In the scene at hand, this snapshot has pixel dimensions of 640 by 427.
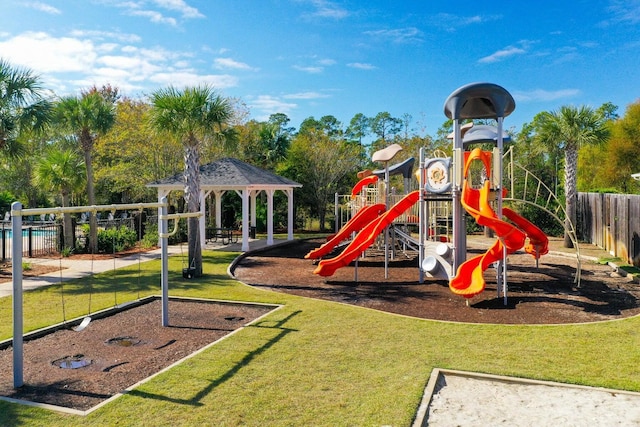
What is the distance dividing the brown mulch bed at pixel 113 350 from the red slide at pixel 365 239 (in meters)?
3.14

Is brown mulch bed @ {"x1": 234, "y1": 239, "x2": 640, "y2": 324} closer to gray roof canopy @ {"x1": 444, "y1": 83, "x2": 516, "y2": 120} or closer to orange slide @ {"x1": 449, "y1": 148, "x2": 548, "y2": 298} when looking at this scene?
orange slide @ {"x1": 449, "y1": 148, "x2": 548, "y2": 298}

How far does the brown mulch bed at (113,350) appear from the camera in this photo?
5816 millimetres

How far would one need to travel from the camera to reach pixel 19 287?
19.4 feet

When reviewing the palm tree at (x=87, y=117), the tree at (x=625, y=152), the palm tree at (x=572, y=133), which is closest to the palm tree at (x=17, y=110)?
the palm tree at (x=87, y=117)

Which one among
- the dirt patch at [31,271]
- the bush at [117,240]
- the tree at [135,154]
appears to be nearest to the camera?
the dirt patch at [31,271]

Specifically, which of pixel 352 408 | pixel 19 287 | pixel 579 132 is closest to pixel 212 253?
pixel 19 287

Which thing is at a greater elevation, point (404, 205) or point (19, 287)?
point (404, 205)

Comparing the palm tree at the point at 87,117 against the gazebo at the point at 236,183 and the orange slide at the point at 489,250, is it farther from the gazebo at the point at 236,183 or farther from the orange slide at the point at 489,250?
the orange slide at the point at 489,250

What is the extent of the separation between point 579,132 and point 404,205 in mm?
12116

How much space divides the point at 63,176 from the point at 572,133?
21079 millimetres

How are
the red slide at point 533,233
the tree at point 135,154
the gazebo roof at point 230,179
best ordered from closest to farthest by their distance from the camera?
the red slide at point 533,233 → the gazebo roof at point 230,179 → the tree at point 135,154

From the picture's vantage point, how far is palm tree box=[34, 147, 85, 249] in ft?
62.4

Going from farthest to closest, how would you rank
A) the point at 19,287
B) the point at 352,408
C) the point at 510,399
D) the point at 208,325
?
the point at 208,325 → the point at 19,287 → the point at 510,399 → the point at 352,408

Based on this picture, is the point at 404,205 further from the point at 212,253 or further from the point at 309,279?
the point at 212,253
